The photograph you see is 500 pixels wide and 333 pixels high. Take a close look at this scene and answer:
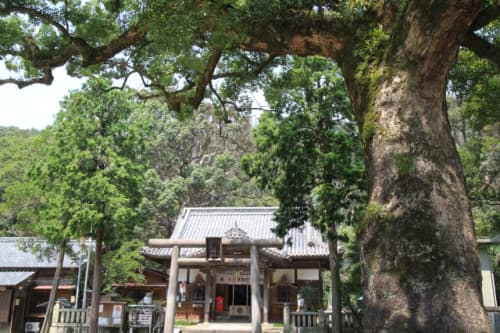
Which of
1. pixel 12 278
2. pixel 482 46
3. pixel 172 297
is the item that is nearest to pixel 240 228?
pixel 172 297

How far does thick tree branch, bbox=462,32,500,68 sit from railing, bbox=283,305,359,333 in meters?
9.28

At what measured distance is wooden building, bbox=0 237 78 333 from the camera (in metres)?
20.1

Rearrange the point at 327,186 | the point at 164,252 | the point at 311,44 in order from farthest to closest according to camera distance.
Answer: the point at 164,252
the point at 327,186
the point at 311,44

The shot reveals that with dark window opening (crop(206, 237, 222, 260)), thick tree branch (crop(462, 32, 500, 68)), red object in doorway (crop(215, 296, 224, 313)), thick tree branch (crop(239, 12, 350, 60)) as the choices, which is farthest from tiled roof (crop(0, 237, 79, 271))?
thick tree branch (crop(462, 32, 500, 68))

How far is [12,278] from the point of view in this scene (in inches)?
794

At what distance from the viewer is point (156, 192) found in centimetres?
3006

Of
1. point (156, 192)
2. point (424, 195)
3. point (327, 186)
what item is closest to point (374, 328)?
point (424, 195)

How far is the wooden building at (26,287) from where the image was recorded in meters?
20.1

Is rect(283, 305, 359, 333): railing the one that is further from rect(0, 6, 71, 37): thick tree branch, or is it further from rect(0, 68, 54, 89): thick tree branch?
rect(0, 6, 71, 37): thick tree branch

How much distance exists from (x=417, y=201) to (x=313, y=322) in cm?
1074

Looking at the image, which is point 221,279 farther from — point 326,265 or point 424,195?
point 424,195

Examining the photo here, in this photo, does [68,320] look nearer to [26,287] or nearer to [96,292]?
[96,292]

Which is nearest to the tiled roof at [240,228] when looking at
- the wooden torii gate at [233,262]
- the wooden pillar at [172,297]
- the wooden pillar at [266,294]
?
the wooden pillar at [266,294]

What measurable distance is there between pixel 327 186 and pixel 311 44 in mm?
5079
